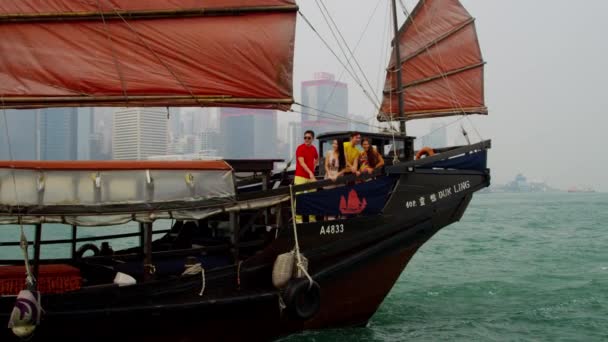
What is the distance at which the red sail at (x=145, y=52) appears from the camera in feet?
26.5

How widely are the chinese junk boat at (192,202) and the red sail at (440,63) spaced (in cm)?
469

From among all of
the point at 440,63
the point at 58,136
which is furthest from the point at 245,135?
the point at 440,63

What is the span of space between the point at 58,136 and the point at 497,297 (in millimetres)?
146236

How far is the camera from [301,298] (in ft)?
21.6

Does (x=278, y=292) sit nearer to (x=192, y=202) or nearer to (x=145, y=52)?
(x=192, y=202)

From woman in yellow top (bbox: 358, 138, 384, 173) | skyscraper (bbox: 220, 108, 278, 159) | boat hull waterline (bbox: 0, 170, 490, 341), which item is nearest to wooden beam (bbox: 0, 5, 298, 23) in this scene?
woman in yellow top (bbox: 358, 138, 384, 173)

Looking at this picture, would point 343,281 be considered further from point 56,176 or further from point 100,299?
point 56,176

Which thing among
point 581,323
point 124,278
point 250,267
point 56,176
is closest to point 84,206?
point 56,176

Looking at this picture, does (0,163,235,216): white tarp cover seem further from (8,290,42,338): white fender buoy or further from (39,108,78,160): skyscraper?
(39,108,78,160): skyscraper

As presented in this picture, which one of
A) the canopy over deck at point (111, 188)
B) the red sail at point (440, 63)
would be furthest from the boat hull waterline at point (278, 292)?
the red sail at point (440, 63)

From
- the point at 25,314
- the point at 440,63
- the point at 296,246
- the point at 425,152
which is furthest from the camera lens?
the point at 440,63

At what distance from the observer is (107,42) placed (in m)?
8.24

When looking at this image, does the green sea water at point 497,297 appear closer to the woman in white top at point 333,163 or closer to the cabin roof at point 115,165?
the woman in white top at point 333,163

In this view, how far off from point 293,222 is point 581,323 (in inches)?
250
